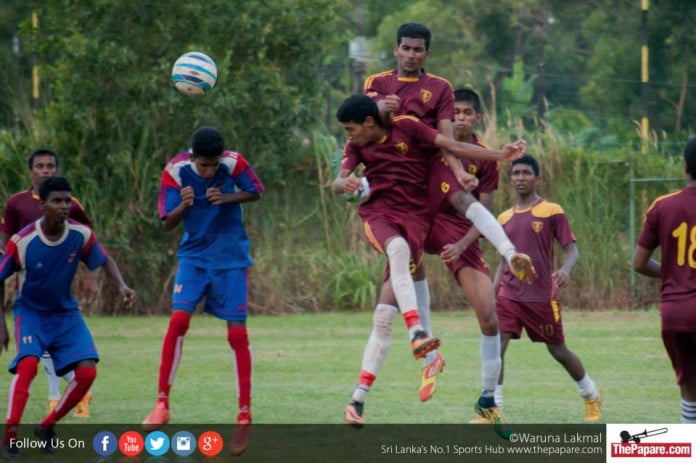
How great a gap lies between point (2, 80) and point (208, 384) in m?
22.1

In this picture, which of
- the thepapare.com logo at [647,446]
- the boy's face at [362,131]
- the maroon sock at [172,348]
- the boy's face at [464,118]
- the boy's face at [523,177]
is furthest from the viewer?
the boy's face at [523,177]

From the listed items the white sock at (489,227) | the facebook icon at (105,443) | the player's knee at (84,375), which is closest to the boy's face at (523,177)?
the white sock at (489,227)

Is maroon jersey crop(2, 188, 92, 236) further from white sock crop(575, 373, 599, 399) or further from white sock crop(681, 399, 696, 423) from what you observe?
white sock crop(681, 399, 696, 423)

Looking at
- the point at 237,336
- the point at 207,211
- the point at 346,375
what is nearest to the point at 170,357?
the point at 237,336

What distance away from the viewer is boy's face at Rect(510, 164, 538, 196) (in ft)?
37.1

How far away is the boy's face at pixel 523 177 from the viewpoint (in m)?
11.3

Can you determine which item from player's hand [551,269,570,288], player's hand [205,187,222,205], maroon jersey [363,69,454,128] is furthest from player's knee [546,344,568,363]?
player's hand [205,187,222,205]

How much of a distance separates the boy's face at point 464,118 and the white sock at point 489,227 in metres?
0.92

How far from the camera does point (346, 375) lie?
46.2 feet

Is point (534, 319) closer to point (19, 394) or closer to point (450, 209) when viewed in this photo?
point (450, 209)

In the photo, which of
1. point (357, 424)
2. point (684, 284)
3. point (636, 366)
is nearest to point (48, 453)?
point (357, 424)

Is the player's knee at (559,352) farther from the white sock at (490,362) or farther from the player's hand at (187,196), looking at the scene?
the player's hand at (187,196)

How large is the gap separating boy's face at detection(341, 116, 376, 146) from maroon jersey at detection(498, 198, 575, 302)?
2541 mm

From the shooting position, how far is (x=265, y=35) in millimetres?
21734
